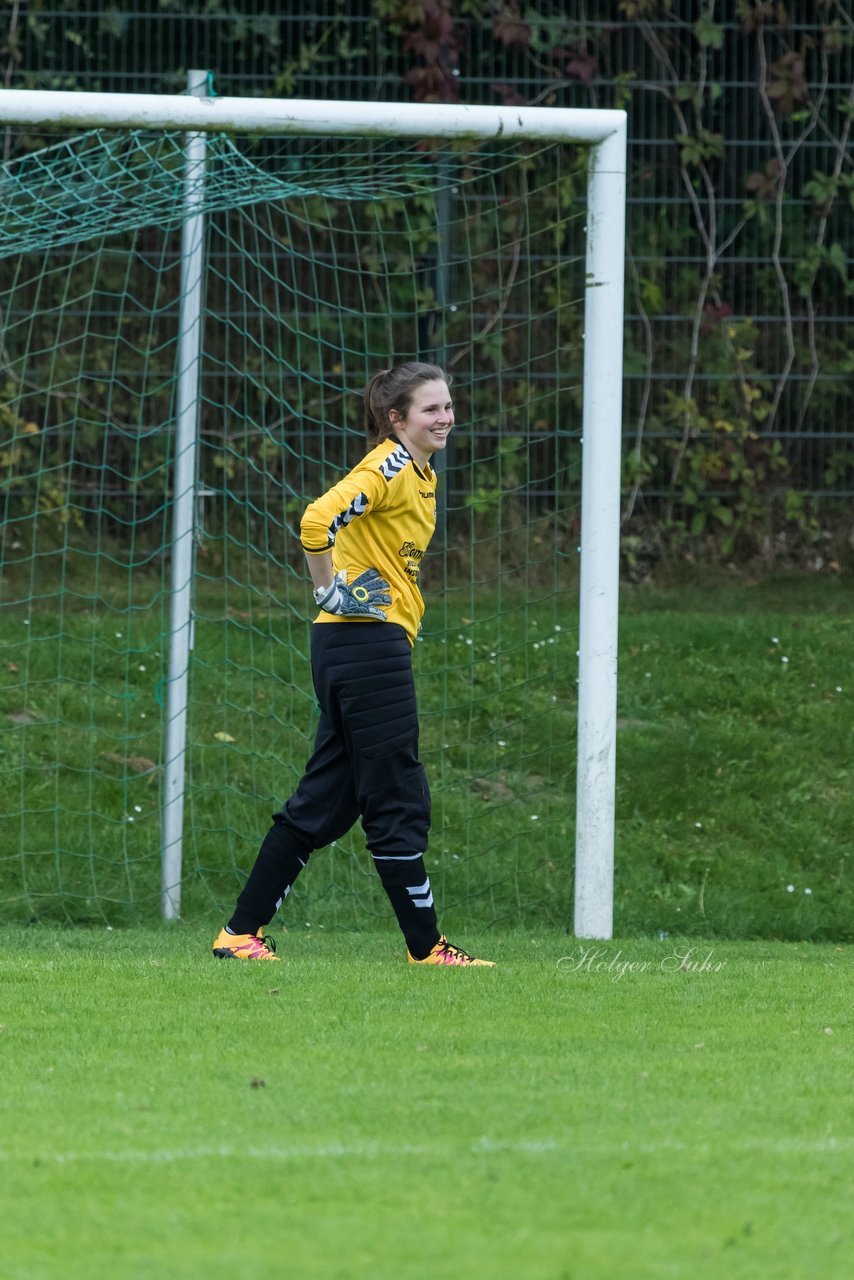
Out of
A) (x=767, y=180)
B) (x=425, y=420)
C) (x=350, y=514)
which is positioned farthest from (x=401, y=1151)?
(x=767, y=180)

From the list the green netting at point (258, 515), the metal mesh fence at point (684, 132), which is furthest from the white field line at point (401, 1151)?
the metal mesh fence at point (684, 132)

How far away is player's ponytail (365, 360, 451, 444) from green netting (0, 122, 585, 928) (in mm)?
1347

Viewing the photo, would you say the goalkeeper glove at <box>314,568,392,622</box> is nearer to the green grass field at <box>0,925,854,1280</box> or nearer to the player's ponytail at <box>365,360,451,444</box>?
the player's ponytail at <box>365,360,451,444</box>

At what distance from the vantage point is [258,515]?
962 centimetres

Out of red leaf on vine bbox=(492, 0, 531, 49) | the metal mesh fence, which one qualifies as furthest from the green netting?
red leaf on vine bbox=(492, 0, 531, 49)

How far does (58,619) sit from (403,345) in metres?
2.55

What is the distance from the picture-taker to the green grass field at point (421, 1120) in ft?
Answer: 10.2

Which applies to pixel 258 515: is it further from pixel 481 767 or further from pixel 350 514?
pixel 350 514

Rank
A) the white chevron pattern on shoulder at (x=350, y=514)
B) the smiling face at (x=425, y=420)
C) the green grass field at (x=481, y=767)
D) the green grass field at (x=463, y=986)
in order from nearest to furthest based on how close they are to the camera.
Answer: the green grass field at (x=463, y=986), the white chevron pattern on shoulder at (x=350, y=514), the smiling face at (x=425, y=420), the green grass field at (x=481, y=767)

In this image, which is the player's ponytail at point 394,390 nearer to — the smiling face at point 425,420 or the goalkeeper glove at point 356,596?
the smiling face at point 425,420

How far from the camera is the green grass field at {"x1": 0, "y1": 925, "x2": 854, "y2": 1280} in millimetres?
3105

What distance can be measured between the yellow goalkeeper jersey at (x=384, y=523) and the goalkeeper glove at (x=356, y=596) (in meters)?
0.03

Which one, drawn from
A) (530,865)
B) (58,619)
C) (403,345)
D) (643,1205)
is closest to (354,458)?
(403,345)

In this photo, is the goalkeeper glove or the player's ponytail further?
the player's ponytail
